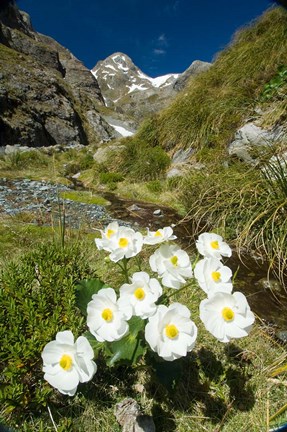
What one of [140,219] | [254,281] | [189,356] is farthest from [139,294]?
[140,219]

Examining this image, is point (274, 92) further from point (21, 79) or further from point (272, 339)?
point (21, 79)

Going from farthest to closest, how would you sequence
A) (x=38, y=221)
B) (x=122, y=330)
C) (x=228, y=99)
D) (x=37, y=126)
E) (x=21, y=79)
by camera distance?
1. (x=21, y=79)
2. (x=37, y=126)
3. (x=228, y=99)
4. (x=38, y=221)
5. (x=122, y=330)

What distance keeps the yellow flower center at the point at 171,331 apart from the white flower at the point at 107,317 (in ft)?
0.40

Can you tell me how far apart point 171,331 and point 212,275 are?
243 millimetres

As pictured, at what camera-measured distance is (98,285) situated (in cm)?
129

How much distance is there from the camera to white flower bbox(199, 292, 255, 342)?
2.88 ft

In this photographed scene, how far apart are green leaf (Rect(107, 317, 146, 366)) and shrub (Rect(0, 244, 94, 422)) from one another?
235 mm

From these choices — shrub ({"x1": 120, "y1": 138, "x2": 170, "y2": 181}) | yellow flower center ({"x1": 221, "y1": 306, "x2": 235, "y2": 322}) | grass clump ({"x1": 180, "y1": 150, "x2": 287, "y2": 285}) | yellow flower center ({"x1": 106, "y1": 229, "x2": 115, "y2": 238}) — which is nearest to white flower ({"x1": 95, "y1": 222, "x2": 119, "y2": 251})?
yellow flower center ({"x1": 106, "y1": 229, "x2": 115, "y2": 238})

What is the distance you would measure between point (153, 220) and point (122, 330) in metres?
3.65

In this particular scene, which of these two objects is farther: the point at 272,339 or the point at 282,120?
the point at 282,120

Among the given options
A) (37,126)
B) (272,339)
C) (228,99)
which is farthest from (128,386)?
(37,126)

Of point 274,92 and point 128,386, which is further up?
point 274,92

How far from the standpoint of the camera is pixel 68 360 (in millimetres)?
831

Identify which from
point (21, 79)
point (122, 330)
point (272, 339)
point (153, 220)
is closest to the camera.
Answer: point (122, 330)
